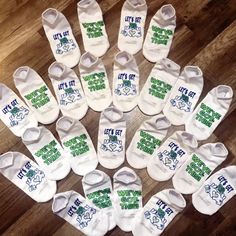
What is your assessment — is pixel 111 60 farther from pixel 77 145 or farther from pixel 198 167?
pixel 198 167

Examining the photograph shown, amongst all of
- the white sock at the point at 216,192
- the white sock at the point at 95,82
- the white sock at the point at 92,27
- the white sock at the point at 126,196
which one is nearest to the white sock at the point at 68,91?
the white sock at the point at 95,82

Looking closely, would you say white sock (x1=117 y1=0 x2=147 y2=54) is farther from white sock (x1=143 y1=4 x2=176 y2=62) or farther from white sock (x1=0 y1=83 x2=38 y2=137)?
white sock (x1=0 y1=83 x2=38 y2=137)

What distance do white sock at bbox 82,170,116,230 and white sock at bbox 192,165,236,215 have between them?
0.94ft

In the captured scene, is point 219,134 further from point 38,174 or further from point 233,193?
point 38,174

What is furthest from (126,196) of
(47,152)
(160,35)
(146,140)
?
(160,35)

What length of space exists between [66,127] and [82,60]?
25 cm

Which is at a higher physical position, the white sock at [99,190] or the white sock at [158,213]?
the white sock at [99,190]

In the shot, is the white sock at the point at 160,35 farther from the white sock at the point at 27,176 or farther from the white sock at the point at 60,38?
the white sock at the point at 27,176

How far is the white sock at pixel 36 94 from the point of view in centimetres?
151

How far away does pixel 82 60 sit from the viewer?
1.53 meters

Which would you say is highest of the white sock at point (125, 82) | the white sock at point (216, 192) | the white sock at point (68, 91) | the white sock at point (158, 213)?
the white sock at point (68, 91)

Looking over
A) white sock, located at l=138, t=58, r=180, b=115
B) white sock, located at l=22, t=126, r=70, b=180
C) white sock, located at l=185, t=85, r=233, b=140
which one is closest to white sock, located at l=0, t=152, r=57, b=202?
white sock, located at l=22, t=126, r=70, b=180

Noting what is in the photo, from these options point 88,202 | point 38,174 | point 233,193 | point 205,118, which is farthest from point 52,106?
point 233,193

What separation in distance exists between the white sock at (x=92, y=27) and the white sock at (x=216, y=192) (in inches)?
23.7
